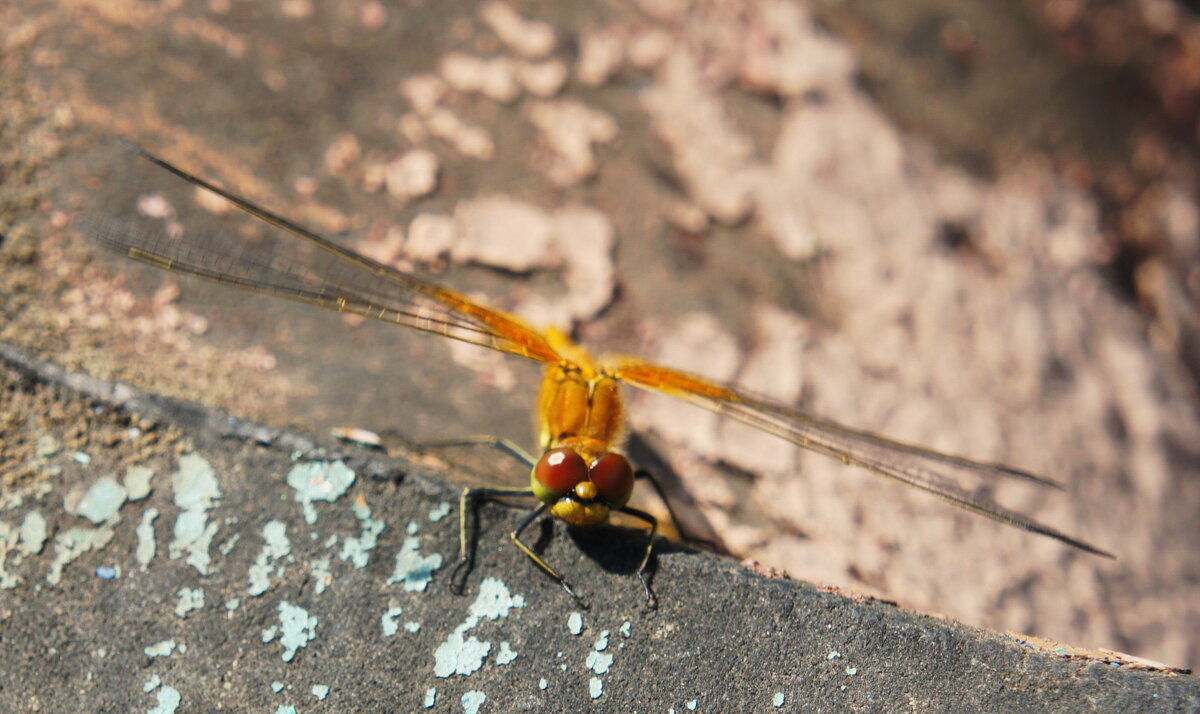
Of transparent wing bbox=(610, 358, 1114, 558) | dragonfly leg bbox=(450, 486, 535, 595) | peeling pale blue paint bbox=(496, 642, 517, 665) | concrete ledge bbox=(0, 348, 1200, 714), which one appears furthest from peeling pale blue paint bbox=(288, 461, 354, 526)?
transparent wing bbox=(610, 358, 1114, 558)

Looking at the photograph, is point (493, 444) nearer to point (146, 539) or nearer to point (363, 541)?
point (363, 541)

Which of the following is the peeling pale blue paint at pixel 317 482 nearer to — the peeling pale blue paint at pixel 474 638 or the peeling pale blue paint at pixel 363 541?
the peeling pale blue paint at pixel 363 541

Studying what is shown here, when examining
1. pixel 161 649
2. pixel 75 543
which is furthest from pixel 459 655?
pixel 75 543

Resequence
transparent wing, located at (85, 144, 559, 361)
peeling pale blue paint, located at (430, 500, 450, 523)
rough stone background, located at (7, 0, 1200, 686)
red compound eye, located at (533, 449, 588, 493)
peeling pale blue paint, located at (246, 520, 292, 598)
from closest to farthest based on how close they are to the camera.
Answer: peeling pale blue paint, located at (246, 520, 292, 598) → peeling pale blue paint, located at (430, 500, 450, 523) → red compound eye, located at (533, 449, 588, 493) → transparent wing, located at (85, 144, 559, 361) → rough stone background, located at (7, 0, 1200, 686)

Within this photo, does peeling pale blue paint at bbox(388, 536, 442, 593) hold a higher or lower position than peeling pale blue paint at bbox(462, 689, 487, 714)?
higher

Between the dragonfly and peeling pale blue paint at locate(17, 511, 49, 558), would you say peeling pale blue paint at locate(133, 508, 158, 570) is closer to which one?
peeling pale blue paint at locate(17, 511, 49, 558)

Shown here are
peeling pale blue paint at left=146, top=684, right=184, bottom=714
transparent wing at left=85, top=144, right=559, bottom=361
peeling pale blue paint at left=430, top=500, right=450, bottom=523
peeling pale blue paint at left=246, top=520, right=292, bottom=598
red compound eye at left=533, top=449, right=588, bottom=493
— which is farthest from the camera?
transparent wing at left=85, top=144, right=559, bottom=361

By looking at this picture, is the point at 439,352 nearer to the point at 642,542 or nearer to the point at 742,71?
the point at 642,542
